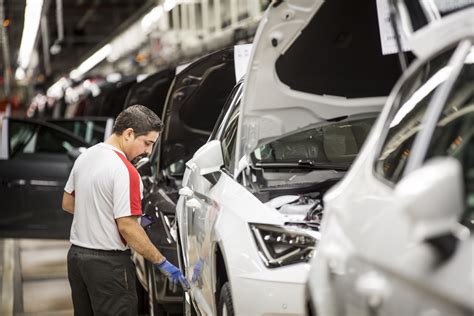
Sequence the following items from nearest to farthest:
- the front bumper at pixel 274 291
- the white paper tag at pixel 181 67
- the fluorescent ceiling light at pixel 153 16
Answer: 1. the front bumper at pixel 274 291
2. the white paper tag at pixel 181 67
3. the fluorescent ceiling light at pixel 153 16

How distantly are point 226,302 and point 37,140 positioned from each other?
26.0 feet

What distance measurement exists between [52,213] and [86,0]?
2857cm

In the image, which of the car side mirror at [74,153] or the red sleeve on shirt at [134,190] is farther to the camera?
the car side mirror at [74,153]

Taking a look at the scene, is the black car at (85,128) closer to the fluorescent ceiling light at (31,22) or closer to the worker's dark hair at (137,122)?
the fluorescent ceiling light at (31,22)

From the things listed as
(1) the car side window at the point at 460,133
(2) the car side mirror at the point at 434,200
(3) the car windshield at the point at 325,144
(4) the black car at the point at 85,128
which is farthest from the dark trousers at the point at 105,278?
(4) the black car at the point at 85,128

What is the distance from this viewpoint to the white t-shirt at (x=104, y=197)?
591 cm

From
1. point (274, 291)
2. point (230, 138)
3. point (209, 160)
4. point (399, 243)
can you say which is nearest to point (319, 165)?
point (230, 138)

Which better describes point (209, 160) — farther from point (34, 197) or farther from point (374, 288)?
point (34, 197)

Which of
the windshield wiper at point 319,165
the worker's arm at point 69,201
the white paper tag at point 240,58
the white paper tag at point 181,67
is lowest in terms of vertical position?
the worker's arm at point 69,201

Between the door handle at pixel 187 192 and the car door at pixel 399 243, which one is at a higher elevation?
the car door at pixel 399 243

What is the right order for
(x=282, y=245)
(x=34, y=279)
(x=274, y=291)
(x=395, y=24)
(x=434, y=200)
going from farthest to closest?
(x=34, y=279), (x=282, y=245), (x=274, y=291), (x=395, y=24), (x=434, y=200)

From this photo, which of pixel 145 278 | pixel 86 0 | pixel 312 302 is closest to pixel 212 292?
pixel 312 302

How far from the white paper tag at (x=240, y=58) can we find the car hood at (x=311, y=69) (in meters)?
1.33

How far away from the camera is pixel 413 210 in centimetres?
277
